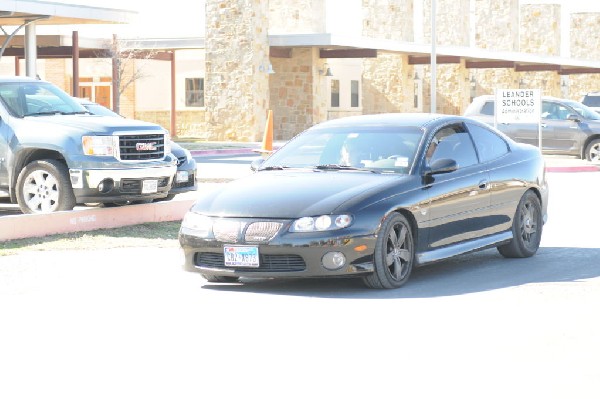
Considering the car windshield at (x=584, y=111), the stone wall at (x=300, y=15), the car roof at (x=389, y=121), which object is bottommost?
the car roof at (x=389, y=121)

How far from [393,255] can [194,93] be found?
47887 mm

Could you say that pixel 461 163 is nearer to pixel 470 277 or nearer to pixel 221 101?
pixel 470 277

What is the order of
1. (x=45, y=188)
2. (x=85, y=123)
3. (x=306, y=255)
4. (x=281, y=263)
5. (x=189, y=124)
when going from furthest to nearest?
1. (x=189, y=124)
2. (x=85, y=123)
3. (x=45, y=188)
4. (x=281, y=263)
5. (x=306, y=255)

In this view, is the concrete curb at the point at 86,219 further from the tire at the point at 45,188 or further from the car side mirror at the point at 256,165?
the car side mirror at the point at 256,165

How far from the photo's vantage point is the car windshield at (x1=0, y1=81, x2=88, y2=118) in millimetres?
17391

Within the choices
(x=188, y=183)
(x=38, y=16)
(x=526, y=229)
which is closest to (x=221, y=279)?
(x=526, y=229)

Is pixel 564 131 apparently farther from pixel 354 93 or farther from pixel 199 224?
pixel 354 93

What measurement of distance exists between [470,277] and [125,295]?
3.15 m

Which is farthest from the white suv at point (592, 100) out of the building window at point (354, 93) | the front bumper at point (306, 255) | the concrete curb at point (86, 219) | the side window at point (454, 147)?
the front bumper at point (306, 255)

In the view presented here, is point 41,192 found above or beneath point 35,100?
beneath

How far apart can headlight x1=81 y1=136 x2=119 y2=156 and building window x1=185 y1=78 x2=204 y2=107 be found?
4174 cm

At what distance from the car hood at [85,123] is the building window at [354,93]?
44732 mm

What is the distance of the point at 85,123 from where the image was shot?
16891 mm

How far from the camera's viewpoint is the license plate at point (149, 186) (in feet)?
55.4
